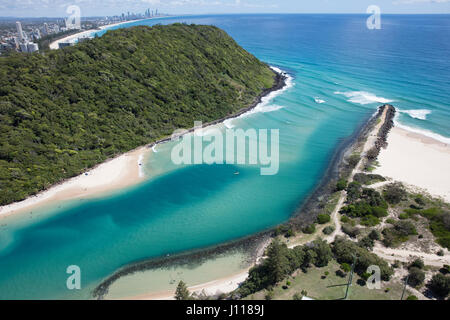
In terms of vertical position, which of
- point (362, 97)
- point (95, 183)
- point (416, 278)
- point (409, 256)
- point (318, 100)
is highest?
point (362, 97)

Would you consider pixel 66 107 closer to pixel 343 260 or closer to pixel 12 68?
pixel 12 68

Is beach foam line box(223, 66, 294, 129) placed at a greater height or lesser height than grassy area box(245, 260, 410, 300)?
greater

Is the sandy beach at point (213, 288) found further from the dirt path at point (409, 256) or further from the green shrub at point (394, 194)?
the green shrub at point (394, 194)

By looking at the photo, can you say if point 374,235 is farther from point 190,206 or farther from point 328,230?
point 190,206

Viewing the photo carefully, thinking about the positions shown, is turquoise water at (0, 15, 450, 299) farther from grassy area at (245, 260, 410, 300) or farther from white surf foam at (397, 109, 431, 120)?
grassy area at (245, 260, 410, 300)

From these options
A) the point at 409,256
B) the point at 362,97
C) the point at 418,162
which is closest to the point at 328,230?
the point at 409,256

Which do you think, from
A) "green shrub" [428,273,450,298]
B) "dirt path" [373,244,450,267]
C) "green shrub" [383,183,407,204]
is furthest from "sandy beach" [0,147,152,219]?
"green shrub" [428,273,450,298]
